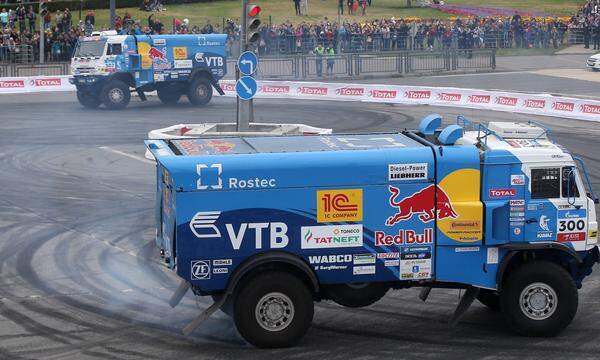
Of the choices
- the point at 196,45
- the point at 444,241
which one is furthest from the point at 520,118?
the point at 444,241

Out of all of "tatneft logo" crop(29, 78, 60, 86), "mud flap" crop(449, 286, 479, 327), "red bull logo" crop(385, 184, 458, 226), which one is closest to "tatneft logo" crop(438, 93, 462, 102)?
"tatneft logo" crop(29, 78, 60, 86)

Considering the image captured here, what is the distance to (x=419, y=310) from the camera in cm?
1295

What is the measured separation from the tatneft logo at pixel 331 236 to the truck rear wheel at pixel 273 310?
0.44 m

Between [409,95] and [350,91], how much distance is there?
2.53 m

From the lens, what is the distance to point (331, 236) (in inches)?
443

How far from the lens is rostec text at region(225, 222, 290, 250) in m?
11.0

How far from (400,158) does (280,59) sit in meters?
32.7

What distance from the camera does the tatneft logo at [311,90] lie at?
39.2 m

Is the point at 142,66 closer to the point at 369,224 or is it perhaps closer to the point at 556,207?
the point at 369,224

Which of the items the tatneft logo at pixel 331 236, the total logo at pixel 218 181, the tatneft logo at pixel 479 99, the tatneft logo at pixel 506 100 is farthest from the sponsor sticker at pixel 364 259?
the tatneft logo at pixel 479 99

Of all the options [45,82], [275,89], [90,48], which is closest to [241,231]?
[90,48]

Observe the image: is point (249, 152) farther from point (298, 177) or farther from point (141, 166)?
point (141, 166)

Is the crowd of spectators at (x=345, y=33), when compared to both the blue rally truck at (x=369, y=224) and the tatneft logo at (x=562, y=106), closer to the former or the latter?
the tatneft logo at (x=562, y=106)

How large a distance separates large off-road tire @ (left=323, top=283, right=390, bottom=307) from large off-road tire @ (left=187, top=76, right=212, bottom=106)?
24.4 m
